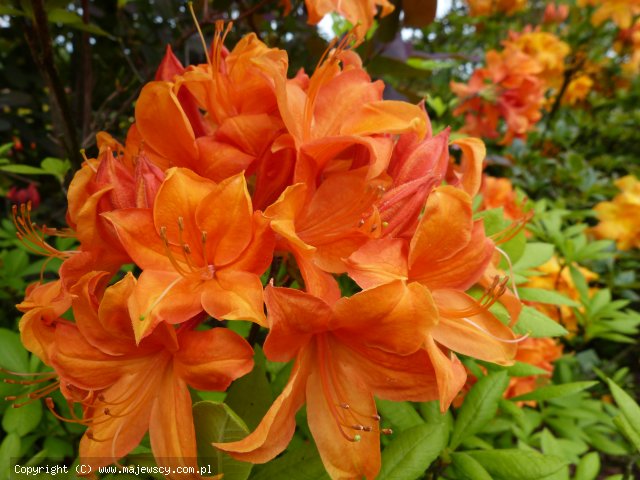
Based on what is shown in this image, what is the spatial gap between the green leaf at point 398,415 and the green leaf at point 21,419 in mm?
611

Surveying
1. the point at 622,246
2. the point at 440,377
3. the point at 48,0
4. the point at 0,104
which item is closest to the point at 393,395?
the point at 440,377

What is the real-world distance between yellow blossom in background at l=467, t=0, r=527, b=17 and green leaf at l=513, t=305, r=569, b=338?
288 cm

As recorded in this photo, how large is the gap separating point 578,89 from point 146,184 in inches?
144

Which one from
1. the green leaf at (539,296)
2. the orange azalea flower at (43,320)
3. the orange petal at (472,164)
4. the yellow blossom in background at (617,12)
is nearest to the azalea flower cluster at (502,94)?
the yellow blossom in background at (617,12)

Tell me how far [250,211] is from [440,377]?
0.31 meters

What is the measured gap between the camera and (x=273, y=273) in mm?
812

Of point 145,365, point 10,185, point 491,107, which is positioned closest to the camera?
point 145,365

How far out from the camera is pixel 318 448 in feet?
2.22

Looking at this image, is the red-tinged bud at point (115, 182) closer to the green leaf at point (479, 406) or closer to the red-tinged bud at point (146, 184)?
the red-tinged bud at point (146, 184)

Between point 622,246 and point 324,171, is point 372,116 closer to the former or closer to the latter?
point 324,171

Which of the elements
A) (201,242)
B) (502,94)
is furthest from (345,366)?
(502,94)

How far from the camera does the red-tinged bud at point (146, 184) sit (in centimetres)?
68

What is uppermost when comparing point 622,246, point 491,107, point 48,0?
point 48,0

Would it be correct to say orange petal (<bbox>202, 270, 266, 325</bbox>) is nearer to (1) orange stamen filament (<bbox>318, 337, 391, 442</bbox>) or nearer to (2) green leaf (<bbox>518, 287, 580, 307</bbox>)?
(1) orange stamen filament (<bbox>318, 337, 391, 442</bbox>)
